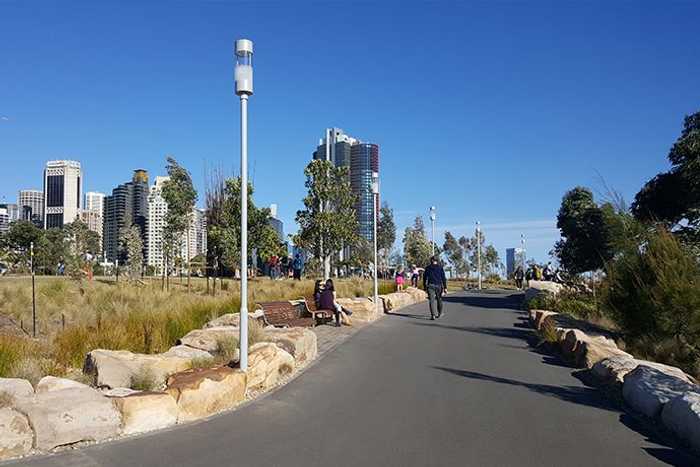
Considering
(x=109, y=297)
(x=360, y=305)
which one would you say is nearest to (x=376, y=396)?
(x=360, y=305)

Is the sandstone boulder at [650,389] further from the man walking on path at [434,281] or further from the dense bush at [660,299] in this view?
the man walking on path at [434,281]

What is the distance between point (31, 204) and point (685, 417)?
4091 inches

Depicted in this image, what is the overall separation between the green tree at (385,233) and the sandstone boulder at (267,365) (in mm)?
47829

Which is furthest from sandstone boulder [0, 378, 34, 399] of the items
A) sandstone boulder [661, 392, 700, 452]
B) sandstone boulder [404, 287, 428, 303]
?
sandstone boulder [404, 287, 428, 303]

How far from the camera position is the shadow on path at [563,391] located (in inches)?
329

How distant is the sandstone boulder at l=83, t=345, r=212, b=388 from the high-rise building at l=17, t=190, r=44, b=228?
275ft

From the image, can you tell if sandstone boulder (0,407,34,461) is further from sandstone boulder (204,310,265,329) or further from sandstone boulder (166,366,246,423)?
sandstone boulder (204,310,265,329)

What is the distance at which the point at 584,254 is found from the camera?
1262 inches

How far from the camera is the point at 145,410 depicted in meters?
6.62

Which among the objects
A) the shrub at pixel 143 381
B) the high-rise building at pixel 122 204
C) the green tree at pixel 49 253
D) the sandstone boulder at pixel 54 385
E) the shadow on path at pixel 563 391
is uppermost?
the high-rise building at pixel 122 204

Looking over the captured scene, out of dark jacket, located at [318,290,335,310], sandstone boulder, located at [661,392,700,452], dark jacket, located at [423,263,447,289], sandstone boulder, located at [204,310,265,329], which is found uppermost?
dark jacket, located at [423,263,447,289]

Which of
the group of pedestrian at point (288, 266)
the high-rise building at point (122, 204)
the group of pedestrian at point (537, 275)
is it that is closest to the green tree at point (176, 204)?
the group of pedestrian at point (288, 266)

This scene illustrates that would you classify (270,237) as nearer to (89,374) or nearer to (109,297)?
(109,297)

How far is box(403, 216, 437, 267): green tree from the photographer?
5691 cm
